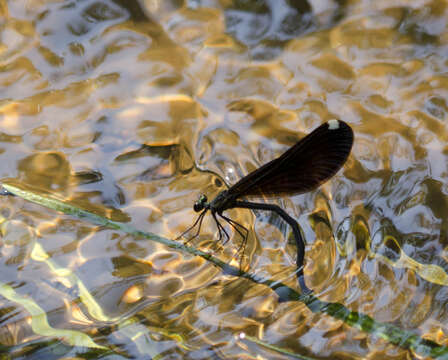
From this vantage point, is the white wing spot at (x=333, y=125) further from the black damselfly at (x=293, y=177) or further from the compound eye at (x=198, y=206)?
the compound eye at (x=198, y=206)

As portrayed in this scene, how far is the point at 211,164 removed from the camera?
12.4 feet

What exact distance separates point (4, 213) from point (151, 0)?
2.33 metres

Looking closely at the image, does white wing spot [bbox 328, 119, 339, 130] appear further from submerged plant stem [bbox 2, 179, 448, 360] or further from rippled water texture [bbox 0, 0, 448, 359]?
submerged plant stem [bbox 2, 179, 448, 360]

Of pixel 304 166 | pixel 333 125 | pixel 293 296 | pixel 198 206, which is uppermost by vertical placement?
pixel 333 125

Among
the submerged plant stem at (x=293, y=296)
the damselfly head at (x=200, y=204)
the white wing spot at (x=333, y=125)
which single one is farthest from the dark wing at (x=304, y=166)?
the submerged plant stem at (x=293, y=296)

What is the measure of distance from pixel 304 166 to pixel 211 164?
2.40ft

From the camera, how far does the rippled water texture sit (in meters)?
3.01

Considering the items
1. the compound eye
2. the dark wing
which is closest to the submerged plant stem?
the compound eye

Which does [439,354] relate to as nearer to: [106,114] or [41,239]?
[41,239]

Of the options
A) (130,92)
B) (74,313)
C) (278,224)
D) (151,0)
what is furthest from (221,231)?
(151,0)

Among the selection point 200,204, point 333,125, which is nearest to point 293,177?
point 333,125

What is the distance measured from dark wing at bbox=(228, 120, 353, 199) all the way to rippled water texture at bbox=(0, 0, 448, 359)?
0.22m

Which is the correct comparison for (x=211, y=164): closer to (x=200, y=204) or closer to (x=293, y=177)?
(x=200, y=204)

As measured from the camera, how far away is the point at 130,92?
4113 millimetres
